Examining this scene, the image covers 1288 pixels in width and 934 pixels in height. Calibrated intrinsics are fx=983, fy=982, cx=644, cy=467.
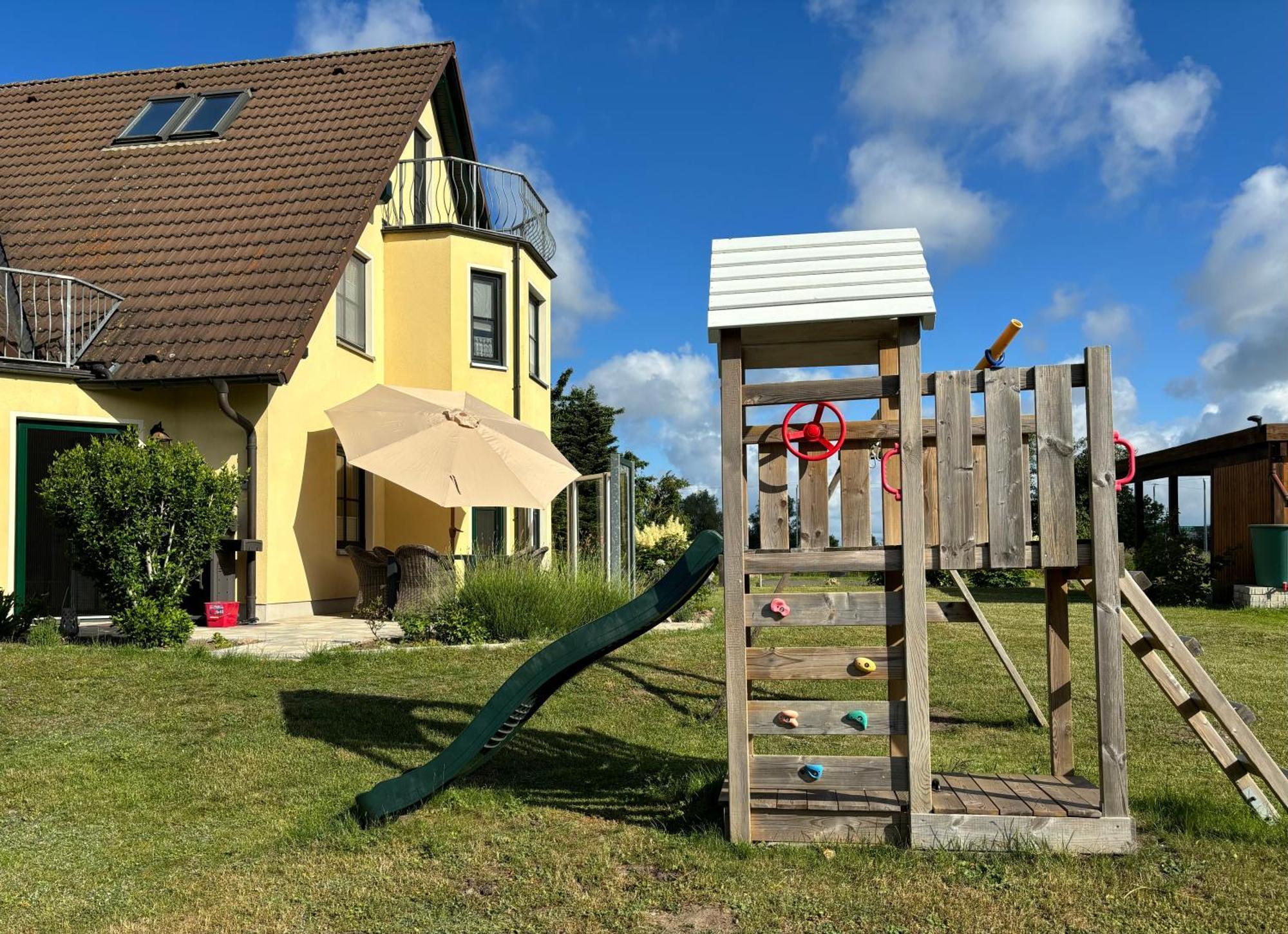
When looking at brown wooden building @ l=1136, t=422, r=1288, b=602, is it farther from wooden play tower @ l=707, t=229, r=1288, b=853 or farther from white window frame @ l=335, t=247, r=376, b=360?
white window frame @ l=335, t=247, r=376, b=360

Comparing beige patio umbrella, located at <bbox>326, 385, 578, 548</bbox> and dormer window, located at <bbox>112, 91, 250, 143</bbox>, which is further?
dormer window, located at <bbox>112, 91, 250, 143</bbox>

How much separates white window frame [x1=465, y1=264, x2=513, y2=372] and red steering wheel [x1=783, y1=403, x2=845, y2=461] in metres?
10.6

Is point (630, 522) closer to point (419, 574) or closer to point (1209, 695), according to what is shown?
point (419, 574)

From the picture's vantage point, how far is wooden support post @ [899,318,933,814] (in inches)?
157

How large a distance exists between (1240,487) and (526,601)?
12360 millimetres

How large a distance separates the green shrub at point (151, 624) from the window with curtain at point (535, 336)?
7.91 m

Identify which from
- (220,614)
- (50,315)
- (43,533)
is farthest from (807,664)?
(50,315)

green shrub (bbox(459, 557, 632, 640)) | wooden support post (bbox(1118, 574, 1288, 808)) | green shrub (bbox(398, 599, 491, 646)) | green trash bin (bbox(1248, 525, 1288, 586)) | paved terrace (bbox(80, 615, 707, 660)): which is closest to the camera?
wooden support post (bbox(1118, 574, 1288, 808))

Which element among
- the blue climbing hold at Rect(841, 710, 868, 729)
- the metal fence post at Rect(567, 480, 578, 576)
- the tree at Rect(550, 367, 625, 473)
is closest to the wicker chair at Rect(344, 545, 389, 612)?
the metal fence post at Rect(567, 480, 578, 576)

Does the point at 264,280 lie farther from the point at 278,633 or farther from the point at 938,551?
the point at 938,551

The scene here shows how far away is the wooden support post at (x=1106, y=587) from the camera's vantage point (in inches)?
155

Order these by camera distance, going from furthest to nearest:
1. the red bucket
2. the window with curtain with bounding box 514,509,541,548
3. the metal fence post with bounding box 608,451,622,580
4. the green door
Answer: the window with curtain with bounding box 514,509,541,548 → the metal fence post with bounding box 608,451,622,580 → the green door → the red bucket

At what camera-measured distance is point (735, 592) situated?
414 cm

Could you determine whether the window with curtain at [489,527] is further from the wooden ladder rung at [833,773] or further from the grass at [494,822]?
the wooden ladder rung at [833,773]
